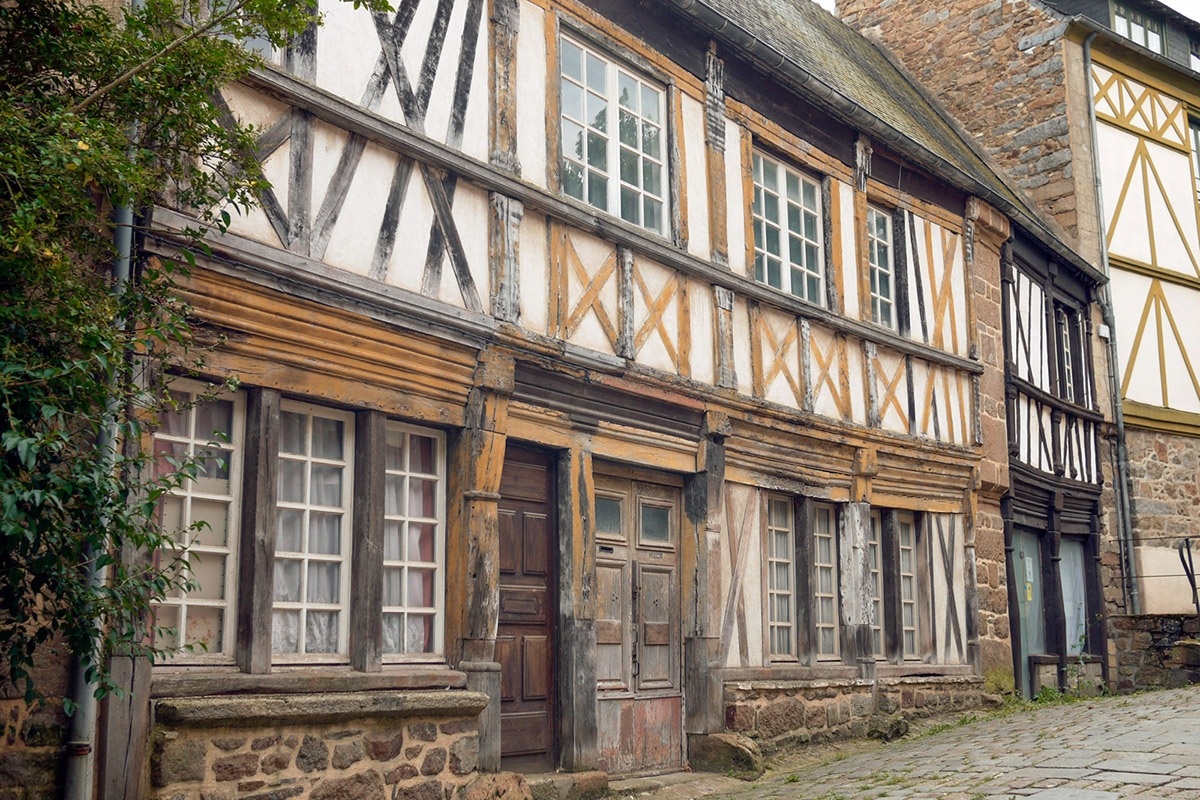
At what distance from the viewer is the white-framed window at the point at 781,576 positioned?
871 cm

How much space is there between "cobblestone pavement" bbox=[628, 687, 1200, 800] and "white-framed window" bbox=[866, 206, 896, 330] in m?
3.50

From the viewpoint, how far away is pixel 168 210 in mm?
4684

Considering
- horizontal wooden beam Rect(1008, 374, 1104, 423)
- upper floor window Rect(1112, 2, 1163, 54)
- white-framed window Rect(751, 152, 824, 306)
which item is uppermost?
upper floor window Rect(1112, 2, 1163, 54)

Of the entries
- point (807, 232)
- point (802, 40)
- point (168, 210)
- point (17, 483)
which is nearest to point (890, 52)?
point (802, 40)

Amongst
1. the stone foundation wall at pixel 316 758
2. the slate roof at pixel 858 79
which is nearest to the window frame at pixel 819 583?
the slate roof at pixel 858 79

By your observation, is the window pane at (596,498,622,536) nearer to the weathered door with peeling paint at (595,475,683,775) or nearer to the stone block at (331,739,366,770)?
the weathered door with peeling paint at (595,475,683,775)

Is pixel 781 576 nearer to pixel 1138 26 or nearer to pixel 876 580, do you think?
pixel 876 580

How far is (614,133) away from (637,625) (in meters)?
3.12

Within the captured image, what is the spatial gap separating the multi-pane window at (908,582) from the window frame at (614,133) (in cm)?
399

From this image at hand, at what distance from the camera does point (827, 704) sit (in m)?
8.80

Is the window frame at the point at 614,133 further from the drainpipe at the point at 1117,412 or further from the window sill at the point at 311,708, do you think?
the drainpipe at the point at 1117,412

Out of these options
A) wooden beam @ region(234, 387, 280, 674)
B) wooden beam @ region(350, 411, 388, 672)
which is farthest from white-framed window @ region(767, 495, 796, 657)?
wooden beam @ region(234, 387, 280, 674)

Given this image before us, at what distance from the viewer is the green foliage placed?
3.54 meters

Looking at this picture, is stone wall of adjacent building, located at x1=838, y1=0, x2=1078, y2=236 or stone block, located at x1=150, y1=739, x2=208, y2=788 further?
stone wall of adjacent building, located at x1=838, y1=0, x2=1078, y2=236
